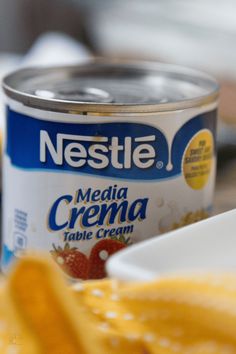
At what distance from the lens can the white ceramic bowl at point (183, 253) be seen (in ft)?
1.32

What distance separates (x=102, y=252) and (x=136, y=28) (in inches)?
72.2

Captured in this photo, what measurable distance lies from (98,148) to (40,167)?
0.17 ft

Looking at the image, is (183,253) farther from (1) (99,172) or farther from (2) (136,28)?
(2) (136,28)

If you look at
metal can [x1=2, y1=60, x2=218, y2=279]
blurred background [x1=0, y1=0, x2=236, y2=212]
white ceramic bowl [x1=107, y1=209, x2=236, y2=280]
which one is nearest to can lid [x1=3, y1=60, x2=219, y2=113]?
metal can [x1=2, y1=60, x2=218, y2=279]

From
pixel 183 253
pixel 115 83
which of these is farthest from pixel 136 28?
pixel 183 253

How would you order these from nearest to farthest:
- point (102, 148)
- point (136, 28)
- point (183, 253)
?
point (183, 253)
point (102, 148)
point (136, 28)

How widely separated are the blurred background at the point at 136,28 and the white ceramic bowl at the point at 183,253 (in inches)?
45.2

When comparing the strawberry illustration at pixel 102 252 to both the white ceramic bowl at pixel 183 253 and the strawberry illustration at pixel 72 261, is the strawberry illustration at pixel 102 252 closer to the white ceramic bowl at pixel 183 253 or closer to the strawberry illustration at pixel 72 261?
the strawberry illustration at pixel 72 261

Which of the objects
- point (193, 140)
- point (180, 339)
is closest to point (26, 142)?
point (193, 140)

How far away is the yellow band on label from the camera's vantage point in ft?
1.91

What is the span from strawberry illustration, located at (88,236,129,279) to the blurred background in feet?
3.49

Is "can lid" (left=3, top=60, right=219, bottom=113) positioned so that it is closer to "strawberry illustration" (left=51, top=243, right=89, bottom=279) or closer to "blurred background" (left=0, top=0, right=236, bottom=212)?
"strawberry illustration" (left=51, top=243, right=89, bottom=279)

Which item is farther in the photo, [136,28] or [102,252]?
[136,28]

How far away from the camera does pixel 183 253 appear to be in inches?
16.8
